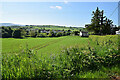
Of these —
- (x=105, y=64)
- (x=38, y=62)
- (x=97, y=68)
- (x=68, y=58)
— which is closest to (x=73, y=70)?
(x=68, y=58)

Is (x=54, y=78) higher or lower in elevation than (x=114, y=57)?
lower

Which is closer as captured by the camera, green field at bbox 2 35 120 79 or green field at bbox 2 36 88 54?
green field at bbox 2 35 120 79

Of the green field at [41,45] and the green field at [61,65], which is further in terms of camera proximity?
the green field at [41,45]

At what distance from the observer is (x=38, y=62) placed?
3508 millimetres

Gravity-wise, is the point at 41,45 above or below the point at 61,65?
below

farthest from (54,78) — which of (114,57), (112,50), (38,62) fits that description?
(112,50)

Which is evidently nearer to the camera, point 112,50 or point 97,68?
point 97,68

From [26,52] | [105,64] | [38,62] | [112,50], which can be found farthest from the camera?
[112,50]

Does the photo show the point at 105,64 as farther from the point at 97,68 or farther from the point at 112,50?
the point at 112,50

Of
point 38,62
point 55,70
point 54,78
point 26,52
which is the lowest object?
point 54,78

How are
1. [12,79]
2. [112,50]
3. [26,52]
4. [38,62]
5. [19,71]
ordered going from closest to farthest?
[12,79], [19,71], [38,62], [26,52], [112,50]

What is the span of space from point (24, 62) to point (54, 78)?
4.21 feet

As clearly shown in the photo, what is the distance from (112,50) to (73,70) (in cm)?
267

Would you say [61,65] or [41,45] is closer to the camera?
[61,65]
